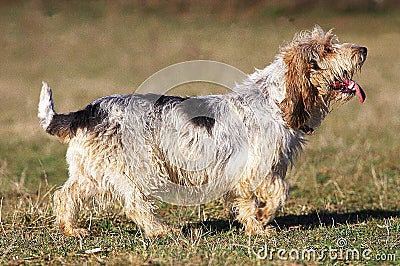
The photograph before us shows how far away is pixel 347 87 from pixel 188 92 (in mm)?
10584

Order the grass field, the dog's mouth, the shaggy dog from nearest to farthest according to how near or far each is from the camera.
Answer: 1. the grass field
2. the shaggy dog
3. the dog's mouth

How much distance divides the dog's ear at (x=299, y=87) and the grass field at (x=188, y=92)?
3.92ft

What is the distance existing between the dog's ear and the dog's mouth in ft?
0.88

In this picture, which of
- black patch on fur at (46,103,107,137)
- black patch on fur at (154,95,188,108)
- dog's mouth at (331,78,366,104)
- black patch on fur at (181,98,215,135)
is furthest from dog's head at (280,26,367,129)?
black patch on fur at (46,103,107,137)

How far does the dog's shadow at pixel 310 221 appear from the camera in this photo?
291 inches

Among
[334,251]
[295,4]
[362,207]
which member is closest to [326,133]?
[295,4]

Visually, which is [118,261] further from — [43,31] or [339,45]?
[43,31]

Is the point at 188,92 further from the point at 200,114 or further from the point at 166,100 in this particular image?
the point at 200,114

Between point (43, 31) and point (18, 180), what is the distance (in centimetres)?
1524

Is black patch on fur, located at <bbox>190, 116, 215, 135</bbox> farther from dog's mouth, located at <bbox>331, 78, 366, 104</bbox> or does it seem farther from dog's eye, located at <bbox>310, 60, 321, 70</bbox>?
dog's mouth, located at <bbox>331, 78, 366, 104</bbox>

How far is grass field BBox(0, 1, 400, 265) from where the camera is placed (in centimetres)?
599

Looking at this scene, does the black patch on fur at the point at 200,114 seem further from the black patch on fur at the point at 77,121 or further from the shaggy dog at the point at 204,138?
the black patch on fur at the point at 77,121

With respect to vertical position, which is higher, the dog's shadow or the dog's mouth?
the dog's mouth

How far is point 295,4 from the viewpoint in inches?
667
